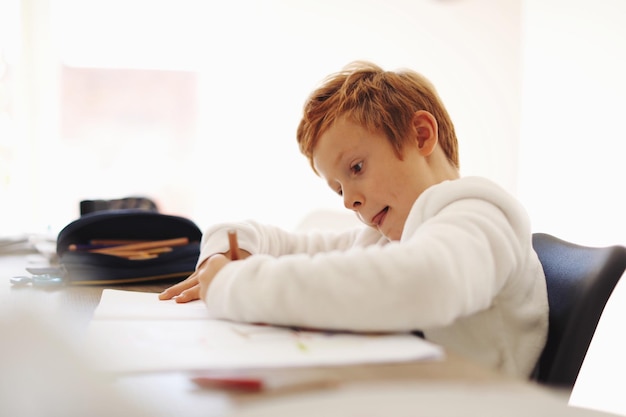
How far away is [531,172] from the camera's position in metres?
3.25

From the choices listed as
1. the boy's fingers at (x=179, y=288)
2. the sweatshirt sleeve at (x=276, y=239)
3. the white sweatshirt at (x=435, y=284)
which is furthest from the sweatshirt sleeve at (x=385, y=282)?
the sweatshirt sleeve at (x=276, y=239)

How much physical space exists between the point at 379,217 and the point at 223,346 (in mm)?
526

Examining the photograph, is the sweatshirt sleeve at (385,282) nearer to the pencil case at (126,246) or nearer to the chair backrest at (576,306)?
the chair backrest at (576,306)

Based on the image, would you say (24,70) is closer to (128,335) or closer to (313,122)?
(313,122)

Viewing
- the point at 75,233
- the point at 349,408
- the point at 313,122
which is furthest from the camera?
the point at 75,233

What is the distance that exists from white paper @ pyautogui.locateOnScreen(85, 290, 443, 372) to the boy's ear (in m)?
0.46

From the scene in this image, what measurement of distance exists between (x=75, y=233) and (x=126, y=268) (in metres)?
0.18

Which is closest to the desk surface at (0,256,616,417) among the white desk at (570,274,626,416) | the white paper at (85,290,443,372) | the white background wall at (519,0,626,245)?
the white paper at (85,290,443,372)

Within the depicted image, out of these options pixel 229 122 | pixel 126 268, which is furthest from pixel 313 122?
pixel 229 122

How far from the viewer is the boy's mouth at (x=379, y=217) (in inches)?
39.9

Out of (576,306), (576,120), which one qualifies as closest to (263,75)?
(576,120)

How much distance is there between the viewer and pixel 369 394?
38 cm

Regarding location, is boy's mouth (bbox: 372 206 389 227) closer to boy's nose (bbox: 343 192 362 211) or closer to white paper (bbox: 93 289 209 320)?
boy's nose (bbox: 343 192 362 211)

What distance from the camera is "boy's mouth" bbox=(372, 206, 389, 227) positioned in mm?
1013
